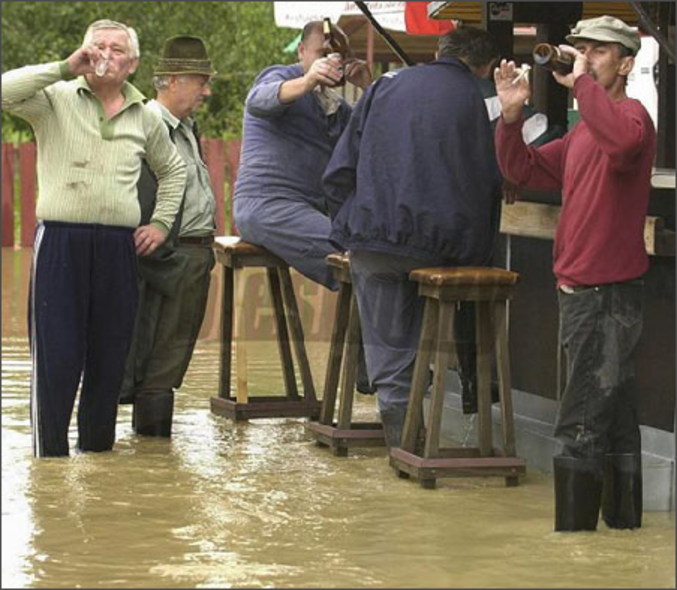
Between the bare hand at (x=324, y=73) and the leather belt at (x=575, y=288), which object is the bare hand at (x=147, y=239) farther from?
the leather belt at (x=575, y=288)

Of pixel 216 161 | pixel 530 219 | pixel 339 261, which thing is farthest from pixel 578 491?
pixel 216 161

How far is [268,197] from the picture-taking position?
9.67m

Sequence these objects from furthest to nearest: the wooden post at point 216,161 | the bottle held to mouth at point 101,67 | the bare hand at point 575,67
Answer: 1. the wooden post at point 216,161
2. the bottle held to mouth at point 101,67
3. the bare hand at point 575,67

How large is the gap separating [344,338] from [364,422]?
1.72ft

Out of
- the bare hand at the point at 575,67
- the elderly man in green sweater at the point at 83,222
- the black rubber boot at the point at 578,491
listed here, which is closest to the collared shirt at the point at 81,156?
the elderly man in green sweater at the point at 83,222

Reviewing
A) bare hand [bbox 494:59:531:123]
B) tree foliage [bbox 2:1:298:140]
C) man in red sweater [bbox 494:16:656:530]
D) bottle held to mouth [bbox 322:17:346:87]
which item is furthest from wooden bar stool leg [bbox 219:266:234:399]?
tree foliage [bbox 2:1:298:140]

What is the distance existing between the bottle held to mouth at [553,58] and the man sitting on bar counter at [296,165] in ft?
8.52

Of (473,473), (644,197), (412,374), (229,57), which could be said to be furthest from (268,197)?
(229,57)

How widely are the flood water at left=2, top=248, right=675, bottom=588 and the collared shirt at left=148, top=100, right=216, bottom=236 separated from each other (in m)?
1.00

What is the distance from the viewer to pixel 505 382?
8328 millimetres

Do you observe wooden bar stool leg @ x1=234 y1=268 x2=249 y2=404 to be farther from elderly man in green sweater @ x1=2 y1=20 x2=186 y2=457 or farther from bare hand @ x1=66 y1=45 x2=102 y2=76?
bare hand @ x1=66 y1=45 x2=102 y2=76

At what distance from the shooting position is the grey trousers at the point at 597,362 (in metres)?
7.04

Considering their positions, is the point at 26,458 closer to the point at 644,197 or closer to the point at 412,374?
the point at 412,374

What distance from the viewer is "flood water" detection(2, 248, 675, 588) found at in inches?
255
